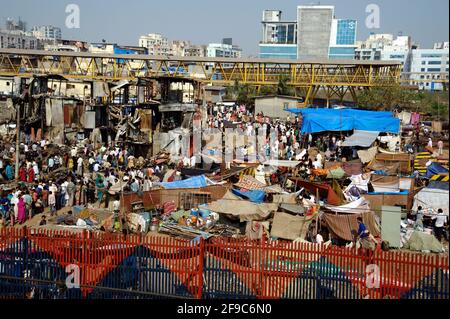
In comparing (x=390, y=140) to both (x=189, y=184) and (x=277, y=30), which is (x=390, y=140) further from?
(x=277, y=30)

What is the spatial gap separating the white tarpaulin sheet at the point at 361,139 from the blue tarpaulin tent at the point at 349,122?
A: 70cm

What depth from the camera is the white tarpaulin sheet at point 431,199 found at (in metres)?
10.9

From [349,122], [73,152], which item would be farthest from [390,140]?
[73,152]

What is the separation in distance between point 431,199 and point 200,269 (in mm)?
6745

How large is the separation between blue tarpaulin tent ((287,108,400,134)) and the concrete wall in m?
8.70

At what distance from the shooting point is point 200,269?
20.1 ft

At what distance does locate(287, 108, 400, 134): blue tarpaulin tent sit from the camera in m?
19.3

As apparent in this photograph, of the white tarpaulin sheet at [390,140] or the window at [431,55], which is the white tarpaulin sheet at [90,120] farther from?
the window at [431,55]

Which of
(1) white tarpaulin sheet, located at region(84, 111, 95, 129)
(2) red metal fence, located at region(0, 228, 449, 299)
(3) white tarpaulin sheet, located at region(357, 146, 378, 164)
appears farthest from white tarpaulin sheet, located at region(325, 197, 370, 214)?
(1) white tarpaulin sheet, located at region(84, 111, 95, 129)

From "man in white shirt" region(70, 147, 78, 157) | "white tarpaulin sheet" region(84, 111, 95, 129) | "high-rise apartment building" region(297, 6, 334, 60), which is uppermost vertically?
"high-rise apartment building" region(297, 6, 334, 60)

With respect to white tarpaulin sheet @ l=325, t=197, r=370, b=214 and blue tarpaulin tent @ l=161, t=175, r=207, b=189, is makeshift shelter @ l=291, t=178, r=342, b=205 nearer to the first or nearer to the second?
white tarpaulin sheet @ l=325, t=197, r=370, b=214

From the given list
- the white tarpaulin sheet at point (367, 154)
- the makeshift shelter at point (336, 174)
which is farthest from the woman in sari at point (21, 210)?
the white tarpaulin sheet at point (367, 154)

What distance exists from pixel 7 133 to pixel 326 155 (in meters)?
12.2

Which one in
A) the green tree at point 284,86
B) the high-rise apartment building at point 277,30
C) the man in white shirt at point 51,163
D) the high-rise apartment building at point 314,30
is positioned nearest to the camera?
the man in white shirt at point 51,163
